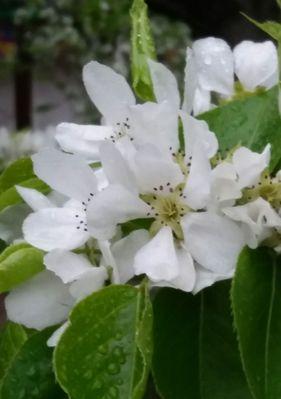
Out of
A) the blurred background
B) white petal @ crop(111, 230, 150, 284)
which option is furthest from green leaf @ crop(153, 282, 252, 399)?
the blurred background

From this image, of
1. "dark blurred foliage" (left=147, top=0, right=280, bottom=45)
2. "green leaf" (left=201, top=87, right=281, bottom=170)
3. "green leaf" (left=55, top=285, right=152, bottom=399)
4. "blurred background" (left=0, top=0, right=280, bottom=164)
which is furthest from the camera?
"blurred background" (left=0, top=0, right=280, bottom=164)

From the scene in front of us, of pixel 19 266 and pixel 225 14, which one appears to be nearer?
pixel 19 266

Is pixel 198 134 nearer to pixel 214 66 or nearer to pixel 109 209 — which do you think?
pixel 109 209

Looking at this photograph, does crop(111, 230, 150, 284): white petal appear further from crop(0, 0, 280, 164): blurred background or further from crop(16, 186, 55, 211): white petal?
crop(0, 0, 280, 164): blurred background

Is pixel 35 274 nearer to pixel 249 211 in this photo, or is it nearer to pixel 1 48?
pixel 249 211

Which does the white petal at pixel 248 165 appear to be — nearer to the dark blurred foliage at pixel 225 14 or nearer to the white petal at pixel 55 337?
the white petal at pixel 55 337

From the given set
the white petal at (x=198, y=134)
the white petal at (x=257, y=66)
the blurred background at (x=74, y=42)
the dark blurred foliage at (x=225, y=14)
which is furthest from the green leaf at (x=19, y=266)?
the blurred background at (x=74, y=42)

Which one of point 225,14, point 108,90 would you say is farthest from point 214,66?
point 225,14

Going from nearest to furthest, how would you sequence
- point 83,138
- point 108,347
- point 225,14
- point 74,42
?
point 108,347, point 83,138, point 225,14, point 74,42
